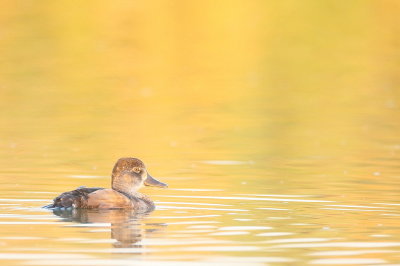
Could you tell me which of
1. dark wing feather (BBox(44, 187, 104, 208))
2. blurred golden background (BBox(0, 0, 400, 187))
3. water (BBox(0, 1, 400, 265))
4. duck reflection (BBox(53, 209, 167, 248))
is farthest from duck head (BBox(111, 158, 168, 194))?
blurred golden background (BBox(0, 0, 400, 187))

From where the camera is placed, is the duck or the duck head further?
the duck head

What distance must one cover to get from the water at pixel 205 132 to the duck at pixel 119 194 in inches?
7.8

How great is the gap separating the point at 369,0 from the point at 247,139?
36.1 m

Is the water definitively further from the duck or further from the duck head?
the duck head

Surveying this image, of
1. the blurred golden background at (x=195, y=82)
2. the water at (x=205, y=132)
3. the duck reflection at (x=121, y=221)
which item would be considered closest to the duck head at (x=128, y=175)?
the water at (x=205, y=132)

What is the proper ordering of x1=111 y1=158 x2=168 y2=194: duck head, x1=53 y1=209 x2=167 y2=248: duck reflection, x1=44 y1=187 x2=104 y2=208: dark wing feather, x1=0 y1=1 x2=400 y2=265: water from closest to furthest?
x1=0 y1=1 x2=400 y2=265: water < x1=53 y1=209 x2=167 y2=248: duck reflection < x1=44 y1=187 x2=104 y2=208: dark wing feather < x1=111 y1=158 x2=168 y2=194: duck head

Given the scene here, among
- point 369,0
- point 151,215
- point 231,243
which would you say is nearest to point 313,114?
point 151,215

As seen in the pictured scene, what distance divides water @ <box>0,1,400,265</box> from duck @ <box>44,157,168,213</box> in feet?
0.65

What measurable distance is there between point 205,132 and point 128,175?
756 centimetres

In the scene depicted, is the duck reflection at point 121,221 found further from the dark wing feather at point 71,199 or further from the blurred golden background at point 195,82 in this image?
the blurred golden background at point 195,82

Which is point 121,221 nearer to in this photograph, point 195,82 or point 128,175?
point 128,175

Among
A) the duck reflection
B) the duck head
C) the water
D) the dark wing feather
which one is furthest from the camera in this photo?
the duck head

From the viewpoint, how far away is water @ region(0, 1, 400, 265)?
10.6m

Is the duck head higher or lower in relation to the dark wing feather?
higher
